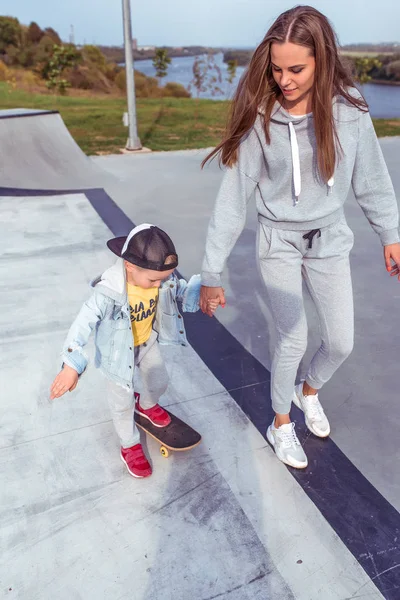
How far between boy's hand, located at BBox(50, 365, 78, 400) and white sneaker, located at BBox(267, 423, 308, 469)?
1.04m

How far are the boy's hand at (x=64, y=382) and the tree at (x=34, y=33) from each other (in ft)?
209

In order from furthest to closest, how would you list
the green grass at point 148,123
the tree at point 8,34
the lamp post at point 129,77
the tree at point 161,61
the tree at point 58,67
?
the tree at point 8,34
the tree at point 161,61
the tree at point 58,67
the green grass at point 148,123
the lamp post at point 129,77

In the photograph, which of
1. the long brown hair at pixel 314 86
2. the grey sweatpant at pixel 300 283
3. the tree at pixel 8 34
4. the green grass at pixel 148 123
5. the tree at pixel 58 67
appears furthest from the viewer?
the tree at pixel 8 34

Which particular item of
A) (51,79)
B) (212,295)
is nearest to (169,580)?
(212,295)

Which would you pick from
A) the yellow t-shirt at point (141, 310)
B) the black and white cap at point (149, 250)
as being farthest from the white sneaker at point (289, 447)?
the black and white cap at point (149, 250)

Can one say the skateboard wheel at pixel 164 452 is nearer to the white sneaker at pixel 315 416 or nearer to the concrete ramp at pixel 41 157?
the white sneaker at pixel 315 416

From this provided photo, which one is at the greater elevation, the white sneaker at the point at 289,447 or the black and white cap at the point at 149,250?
the black and white cap at the point at 149,250

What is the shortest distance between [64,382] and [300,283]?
1.02m

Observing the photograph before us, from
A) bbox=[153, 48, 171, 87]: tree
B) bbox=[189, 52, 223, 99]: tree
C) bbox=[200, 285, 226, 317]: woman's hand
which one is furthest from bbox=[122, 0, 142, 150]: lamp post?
bbox=[153, 48, 171, 87]: tree

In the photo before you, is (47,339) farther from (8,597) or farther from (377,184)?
(377,184)

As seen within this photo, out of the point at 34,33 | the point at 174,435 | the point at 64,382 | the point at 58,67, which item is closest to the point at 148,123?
the point at 174,435

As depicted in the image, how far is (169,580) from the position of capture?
1876 millimetres

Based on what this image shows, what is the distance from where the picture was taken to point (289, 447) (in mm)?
2414

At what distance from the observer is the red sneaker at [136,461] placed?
2314 mm
